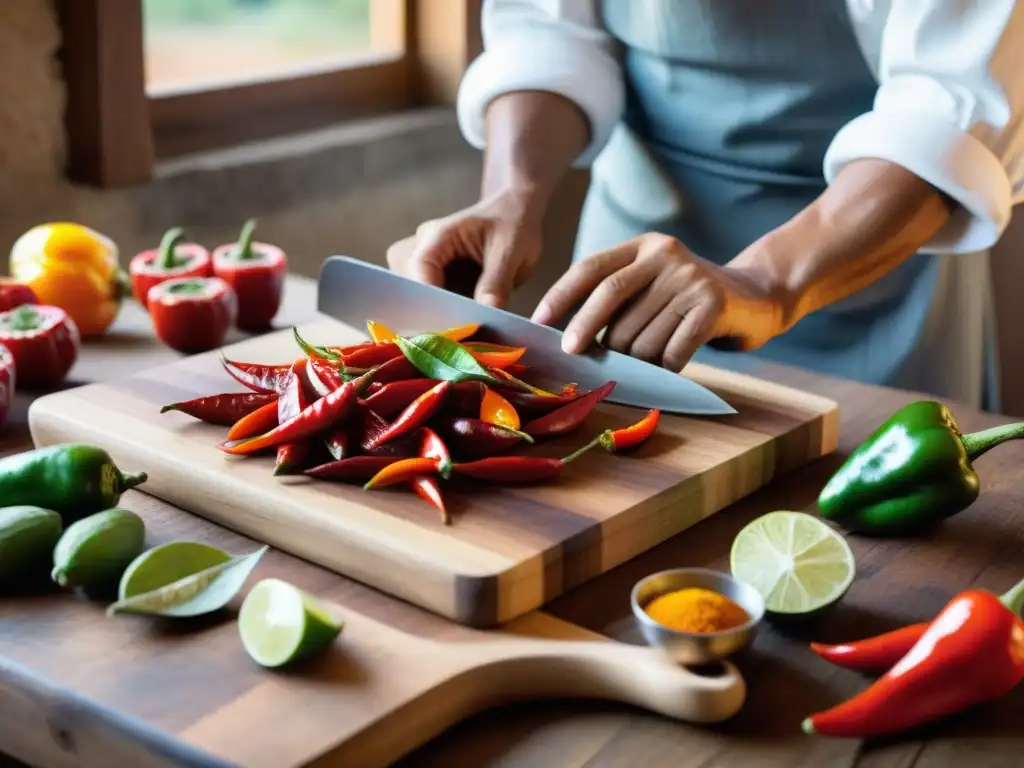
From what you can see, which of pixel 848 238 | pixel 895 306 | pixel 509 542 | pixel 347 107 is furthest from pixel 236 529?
pixel 347 107

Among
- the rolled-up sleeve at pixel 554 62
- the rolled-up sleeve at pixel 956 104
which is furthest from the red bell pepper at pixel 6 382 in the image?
the rolled-up sleeve at pixel 956 104

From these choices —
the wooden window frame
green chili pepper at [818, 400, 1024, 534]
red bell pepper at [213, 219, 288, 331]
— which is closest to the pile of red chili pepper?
green chili pepper at [818, 400, 1024, 534]

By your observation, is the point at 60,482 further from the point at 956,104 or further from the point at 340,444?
the point at 956,104

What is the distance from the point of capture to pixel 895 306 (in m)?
1.93

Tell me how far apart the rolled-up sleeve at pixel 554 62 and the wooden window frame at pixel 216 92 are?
659 millimetres

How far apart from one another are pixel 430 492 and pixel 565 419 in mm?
217

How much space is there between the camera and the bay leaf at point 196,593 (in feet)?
3.31

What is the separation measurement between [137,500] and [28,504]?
0.53ft

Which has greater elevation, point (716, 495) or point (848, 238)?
point (848, 238)

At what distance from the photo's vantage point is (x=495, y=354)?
144 cm

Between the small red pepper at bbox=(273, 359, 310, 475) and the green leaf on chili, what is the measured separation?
116 mm

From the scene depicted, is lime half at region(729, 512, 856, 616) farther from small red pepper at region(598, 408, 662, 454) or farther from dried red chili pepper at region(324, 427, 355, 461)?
dried red chili pepper at region(324, 427, 355, 461)

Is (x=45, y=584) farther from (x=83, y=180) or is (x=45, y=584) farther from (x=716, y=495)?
(x=83, y=180)

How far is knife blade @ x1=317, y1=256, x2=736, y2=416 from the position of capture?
1.40m
